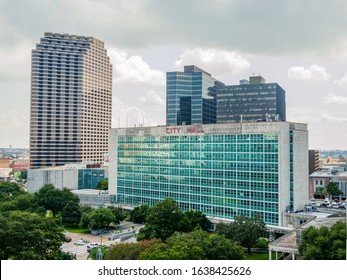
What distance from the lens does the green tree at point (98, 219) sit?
5081 centimetres

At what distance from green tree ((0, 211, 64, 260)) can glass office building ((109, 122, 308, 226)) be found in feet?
82.9

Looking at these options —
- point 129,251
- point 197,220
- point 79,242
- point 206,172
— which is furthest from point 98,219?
point 129,251

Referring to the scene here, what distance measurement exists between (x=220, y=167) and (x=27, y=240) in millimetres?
28664

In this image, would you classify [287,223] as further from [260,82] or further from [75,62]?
[75,62]

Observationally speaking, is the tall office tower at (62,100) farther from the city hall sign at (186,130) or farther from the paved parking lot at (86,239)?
the city hall sign at (186,130)

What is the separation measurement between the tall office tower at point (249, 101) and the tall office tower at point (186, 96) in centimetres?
557

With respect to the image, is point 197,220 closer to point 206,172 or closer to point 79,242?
point 206,172

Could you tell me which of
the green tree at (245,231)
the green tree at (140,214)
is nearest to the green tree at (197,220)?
the green tree at (245,231)

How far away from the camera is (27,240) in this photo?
29.6m

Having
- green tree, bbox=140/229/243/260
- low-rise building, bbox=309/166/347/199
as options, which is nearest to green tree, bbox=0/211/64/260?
green tree, bbox=140/229/243/260

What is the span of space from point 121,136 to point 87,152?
176 feet

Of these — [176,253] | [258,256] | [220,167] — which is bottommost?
[258,256]

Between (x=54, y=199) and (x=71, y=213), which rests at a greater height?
(x=54, y=199)
